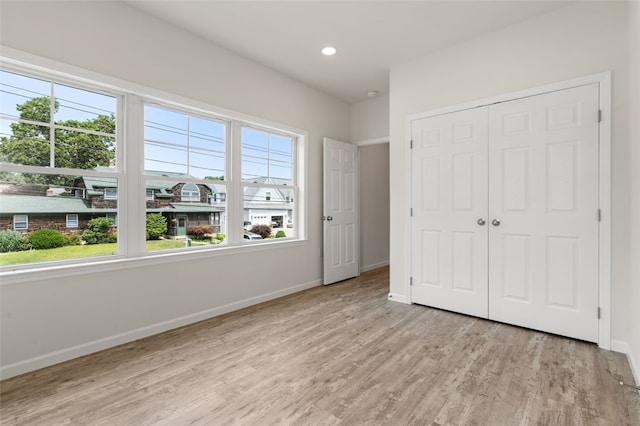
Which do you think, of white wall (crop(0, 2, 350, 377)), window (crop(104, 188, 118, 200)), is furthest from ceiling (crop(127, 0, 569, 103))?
window (crop(104, 188, 118, 200))

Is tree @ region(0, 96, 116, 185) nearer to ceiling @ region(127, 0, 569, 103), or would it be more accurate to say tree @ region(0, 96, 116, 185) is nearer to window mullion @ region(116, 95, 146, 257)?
window mullion @ region(116, 95, 146, 257)

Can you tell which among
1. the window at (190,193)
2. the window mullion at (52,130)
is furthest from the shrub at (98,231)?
the window at (190,193)

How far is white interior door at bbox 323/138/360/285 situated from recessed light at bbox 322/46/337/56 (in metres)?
1.23

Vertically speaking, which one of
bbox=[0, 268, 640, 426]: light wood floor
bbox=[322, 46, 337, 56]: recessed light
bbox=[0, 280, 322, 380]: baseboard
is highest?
bbox=[322, 46, 337, 56]: recessed light

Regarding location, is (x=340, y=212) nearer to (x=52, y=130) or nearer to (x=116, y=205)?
(x=116, y=205)

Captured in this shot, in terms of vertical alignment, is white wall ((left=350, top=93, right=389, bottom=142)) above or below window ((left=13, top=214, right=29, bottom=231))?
above

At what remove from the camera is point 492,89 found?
301 centimetres

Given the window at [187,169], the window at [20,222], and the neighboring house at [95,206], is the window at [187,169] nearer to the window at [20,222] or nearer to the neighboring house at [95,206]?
the neighboring house at [95,206]

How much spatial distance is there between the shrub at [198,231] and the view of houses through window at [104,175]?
1 centimetres

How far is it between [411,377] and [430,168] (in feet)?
7.31

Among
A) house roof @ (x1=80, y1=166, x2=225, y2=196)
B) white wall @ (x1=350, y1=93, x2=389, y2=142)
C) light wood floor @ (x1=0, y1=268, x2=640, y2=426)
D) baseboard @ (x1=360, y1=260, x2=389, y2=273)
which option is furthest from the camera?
baseboard @ (x1=360, y1=260, x2=389, y2=273)

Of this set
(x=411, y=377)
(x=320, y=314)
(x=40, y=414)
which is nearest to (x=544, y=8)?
(x=411, y=377)

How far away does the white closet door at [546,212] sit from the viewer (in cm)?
252

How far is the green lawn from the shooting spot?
2.17 m
